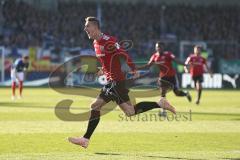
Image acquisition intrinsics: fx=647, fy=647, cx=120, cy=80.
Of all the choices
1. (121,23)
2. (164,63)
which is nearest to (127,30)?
(121,23)

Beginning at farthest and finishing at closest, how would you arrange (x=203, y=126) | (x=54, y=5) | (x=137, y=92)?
1. (x=54, y=5)
2. (x=137, y=92)
3. (x=203, y=126)

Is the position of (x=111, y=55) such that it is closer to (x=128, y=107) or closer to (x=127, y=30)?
(x=128, y=107)

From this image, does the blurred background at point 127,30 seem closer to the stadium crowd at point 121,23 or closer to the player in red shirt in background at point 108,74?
the stadium crowd at point 121,23

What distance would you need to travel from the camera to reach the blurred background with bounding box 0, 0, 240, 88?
43.1 meters

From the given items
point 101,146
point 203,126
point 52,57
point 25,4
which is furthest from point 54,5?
point 101,146

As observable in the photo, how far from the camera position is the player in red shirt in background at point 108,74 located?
12.3 metres

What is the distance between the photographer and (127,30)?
47.9m

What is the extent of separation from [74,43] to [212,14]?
1221 cm

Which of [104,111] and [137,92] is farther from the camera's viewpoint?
[137,92]

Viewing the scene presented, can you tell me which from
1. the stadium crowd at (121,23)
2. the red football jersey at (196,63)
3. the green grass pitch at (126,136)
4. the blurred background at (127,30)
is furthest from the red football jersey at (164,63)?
the stadium crowd at (121,23)

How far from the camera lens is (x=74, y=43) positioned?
45.8 m

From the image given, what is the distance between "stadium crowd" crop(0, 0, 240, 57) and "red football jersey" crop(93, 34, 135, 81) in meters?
32.0

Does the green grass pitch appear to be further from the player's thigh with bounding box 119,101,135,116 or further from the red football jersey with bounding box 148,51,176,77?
the red football jersey with bounding box 148,51,176,77

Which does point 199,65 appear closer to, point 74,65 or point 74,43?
point 74,65
